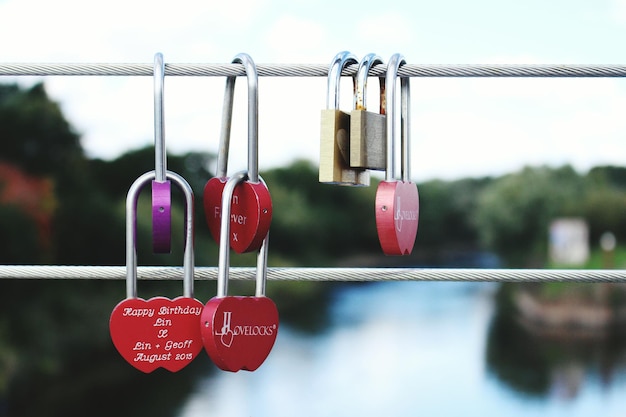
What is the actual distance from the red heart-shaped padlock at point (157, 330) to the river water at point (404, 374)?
Result: 68.3 feet

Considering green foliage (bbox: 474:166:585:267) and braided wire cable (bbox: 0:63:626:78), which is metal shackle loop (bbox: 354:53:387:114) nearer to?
braided wire cable (bbox: 0:63:626:78)

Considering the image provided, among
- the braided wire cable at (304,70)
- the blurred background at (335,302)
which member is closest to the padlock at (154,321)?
the braided wire cable at (304,70)

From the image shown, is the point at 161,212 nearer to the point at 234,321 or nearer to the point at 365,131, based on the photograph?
the point at 234,321

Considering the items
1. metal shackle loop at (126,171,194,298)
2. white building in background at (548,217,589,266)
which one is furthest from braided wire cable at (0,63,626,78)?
white building in background at (548,217,589,266)

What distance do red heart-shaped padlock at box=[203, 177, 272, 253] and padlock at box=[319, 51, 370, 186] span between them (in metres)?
0.08

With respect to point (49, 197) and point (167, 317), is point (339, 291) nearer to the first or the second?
point (49, 197)

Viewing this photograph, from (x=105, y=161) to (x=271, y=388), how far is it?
27.4 ft

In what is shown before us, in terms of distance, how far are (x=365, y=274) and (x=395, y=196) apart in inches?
4.0

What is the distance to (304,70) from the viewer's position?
1031 millimetres

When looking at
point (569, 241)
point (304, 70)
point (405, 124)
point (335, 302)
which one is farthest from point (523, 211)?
point (304, 70)

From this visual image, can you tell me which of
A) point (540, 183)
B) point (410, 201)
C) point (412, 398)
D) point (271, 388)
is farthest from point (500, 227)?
point (410, 201)

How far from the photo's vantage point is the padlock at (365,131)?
104cm

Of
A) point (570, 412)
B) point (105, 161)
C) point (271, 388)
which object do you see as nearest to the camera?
point (105, 161)

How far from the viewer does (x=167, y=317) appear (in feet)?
3.24
